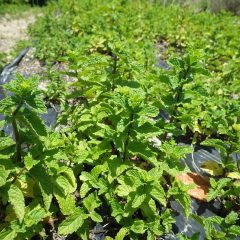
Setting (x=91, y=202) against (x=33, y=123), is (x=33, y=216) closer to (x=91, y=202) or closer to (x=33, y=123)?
(x=91, y=202)

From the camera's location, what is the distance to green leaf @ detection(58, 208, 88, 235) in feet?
9.95

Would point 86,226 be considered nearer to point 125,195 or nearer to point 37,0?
point 125,195

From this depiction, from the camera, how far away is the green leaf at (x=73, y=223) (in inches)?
119

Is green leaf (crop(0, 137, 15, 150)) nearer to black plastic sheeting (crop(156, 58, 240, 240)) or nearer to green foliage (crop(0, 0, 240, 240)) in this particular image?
green foliage (crop(0, 0, 240, 240))

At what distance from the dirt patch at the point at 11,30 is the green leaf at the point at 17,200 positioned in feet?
22.4

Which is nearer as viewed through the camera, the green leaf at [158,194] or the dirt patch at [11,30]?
the green leaf at [158,194]

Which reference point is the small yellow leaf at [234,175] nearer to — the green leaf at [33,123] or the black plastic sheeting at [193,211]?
the black plastic sheeting at [193,211]

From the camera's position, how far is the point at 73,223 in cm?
310

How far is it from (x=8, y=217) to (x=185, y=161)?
2.46m

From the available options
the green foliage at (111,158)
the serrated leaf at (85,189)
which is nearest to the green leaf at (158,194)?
the green foliage at (111,158)

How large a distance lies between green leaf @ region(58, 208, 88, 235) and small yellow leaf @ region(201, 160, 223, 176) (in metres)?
1.89

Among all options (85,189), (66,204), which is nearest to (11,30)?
(85,189)

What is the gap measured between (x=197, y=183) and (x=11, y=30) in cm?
921

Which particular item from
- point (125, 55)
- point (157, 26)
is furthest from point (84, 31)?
point (125, 55)
